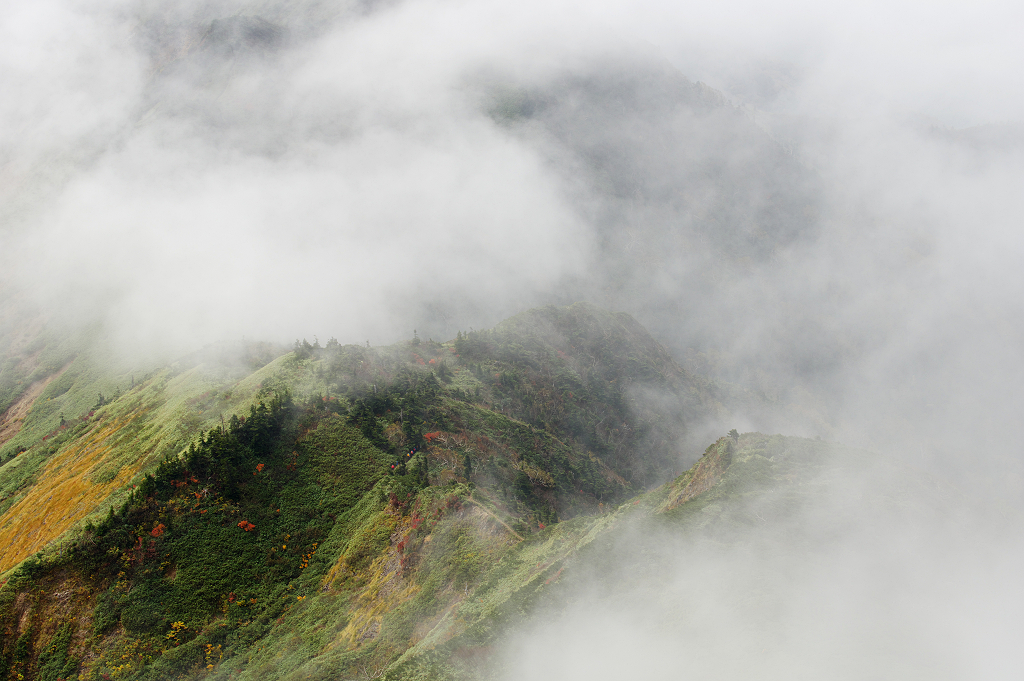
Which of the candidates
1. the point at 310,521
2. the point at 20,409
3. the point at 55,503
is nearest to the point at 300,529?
the point at 310,521

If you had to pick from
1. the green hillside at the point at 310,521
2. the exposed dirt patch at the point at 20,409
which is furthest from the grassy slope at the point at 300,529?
the exposed dirt patch at the point at 20,409

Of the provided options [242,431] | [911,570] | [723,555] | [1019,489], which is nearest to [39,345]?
[242,431]

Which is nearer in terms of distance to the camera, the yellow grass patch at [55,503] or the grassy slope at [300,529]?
the grassy slope at [300,529]

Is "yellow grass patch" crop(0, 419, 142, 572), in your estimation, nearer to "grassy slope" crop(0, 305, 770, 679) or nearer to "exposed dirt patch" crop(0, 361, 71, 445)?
"grassy slope" crop(0, 305, 770, 679)

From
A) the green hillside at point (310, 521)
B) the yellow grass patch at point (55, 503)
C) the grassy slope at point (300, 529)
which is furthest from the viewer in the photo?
the yellow grass patch at point (55, 503)

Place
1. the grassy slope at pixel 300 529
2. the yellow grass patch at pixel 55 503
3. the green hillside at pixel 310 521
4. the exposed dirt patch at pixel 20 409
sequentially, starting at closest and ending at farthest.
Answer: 1. the green hillside at pixel 310 521
2. the grassy slope at pixel 300 529
3. the yellow grass patch at pixel 55 503
4. the exposed dirt patch at pixel 20 409

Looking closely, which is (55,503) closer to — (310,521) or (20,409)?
(310,521)

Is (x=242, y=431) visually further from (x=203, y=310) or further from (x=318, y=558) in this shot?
(x=203, y=310)

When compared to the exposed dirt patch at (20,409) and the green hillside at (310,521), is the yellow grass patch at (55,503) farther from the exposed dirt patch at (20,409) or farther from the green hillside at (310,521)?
the exposed dirt patch at (20,409)
